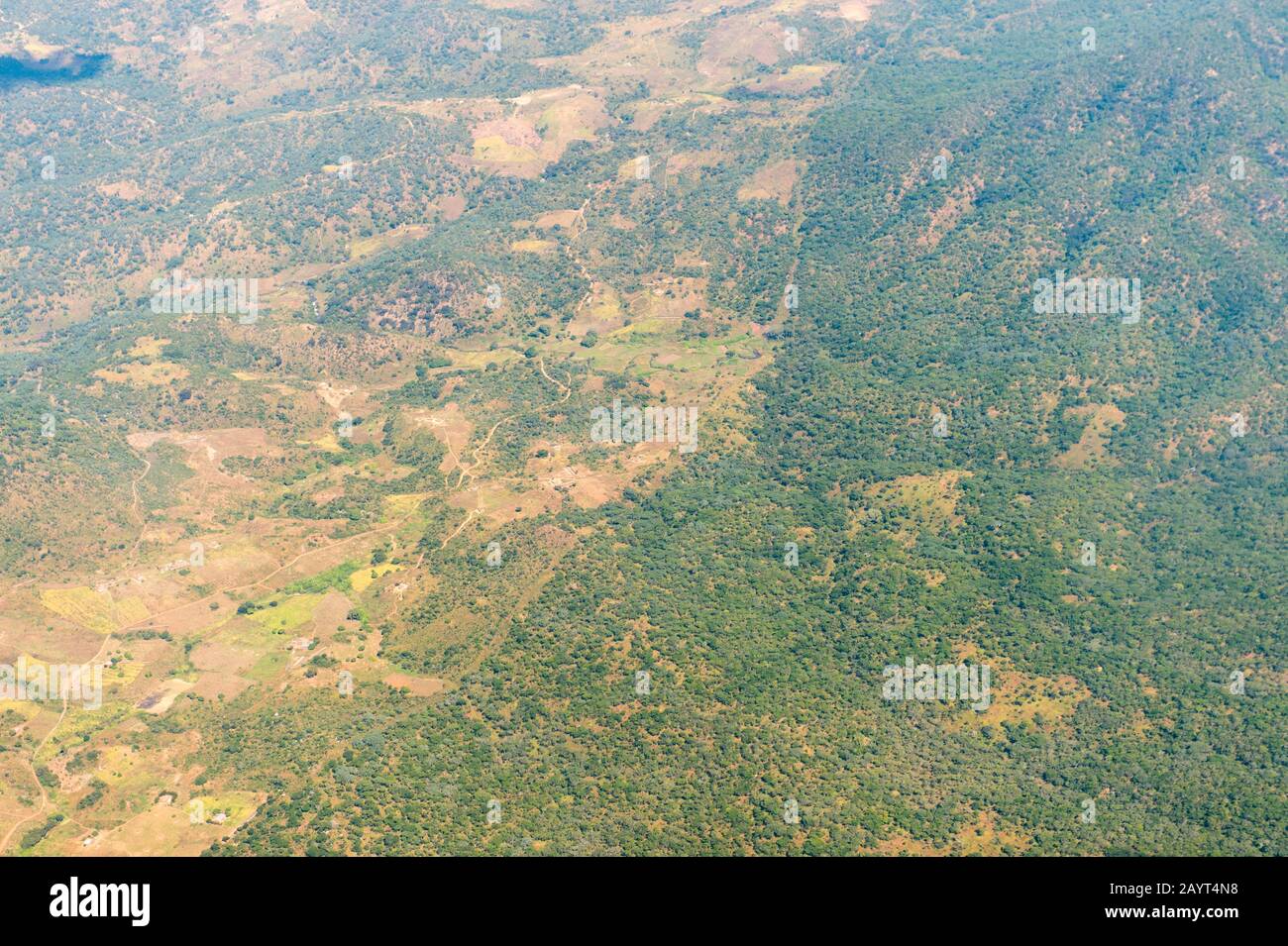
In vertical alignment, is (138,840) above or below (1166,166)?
below

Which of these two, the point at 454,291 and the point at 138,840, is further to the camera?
the point at 454,291

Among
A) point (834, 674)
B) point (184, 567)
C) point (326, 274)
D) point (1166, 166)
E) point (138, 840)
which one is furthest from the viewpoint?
point (326, 274)

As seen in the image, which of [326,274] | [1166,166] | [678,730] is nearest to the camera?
[678,730]

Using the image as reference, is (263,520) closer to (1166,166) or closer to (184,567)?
(184,567)

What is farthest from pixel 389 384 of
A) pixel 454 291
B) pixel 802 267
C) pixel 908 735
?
pixel 908 735

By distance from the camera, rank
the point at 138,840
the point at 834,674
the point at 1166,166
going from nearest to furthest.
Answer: the point at 138,840 → the point at 834,674 → the point at 1166,166

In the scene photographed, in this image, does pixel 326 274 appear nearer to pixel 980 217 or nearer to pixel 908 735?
pixel 980 217

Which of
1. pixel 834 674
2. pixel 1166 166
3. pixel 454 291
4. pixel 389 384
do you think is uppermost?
pixel 1166 166

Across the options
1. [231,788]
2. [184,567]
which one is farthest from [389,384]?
[231,788]

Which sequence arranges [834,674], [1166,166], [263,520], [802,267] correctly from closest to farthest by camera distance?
1. [834,674]
2. [263,520]
3. [1166,166]
4. [802,267]
